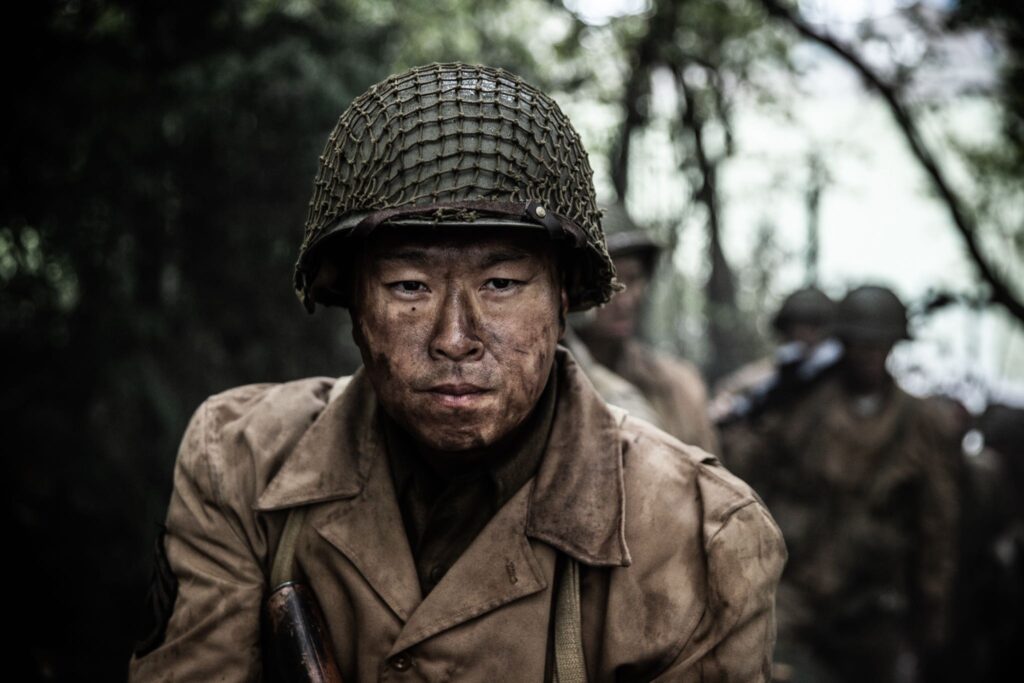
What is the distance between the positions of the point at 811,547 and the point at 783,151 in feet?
17.2

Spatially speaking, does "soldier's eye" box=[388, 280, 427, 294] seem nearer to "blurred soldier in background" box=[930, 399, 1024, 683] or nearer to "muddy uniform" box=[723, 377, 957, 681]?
"muddy uniform" box=[723, 377, 957, 681]

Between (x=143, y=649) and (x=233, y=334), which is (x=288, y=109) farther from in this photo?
(x=143, y=649)

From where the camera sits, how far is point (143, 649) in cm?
236

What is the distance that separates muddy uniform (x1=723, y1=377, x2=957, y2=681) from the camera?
6934 millimetres

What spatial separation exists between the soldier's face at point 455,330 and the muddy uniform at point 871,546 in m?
5.43

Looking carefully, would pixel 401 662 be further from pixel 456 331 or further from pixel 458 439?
pixel 456 331

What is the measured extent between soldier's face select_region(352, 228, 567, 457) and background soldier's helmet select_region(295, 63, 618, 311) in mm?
78

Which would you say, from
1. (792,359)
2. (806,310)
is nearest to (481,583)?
(792,359)

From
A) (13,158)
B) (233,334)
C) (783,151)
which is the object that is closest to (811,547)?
(233,334)

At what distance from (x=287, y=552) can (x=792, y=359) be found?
Answer: 6491 millimetres

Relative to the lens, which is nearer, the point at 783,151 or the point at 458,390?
the point at 458,390

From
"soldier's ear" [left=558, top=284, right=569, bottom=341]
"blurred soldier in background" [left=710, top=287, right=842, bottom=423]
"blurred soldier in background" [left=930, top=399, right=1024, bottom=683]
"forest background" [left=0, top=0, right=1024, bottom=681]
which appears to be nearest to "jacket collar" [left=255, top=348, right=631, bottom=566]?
"soldier's ear" [left=558, top=284, right=569, bottom=341]

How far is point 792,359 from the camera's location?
8.13 m

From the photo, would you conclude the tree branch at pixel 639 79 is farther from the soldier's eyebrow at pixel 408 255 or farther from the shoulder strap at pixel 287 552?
the shoulder strap at pixel 287 552
